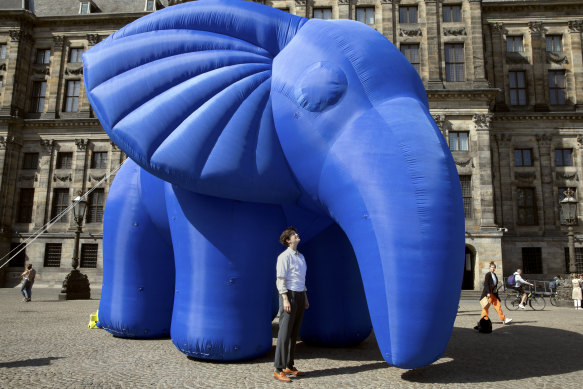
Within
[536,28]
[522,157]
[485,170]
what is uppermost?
[536,28]

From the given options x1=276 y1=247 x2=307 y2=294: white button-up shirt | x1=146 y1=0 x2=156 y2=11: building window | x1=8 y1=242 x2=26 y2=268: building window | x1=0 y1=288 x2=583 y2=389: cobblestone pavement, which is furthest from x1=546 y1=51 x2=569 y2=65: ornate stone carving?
x1=8 y1=242 x2=26 y2=268: building window

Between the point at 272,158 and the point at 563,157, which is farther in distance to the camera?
the point at 563,157

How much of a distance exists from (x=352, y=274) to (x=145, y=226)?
9.26 feet

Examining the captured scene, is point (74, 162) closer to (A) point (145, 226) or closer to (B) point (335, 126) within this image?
(A) point (145, 226)

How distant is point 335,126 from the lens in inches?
151

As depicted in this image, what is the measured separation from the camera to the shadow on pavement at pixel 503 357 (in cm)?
394

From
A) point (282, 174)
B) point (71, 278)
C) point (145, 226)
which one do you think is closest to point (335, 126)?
point (282, 174)

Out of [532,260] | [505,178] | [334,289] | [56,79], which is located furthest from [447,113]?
[56,79]

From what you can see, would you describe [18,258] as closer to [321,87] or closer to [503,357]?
[321,87]

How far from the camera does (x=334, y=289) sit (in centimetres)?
518

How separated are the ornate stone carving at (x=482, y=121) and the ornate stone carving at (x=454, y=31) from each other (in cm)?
524

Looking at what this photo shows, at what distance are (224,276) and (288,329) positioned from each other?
89 centimetres

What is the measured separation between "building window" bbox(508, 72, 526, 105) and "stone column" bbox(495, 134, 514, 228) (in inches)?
112

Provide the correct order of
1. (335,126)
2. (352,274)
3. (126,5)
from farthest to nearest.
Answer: (126,5) < (352,274) < (335,126)
